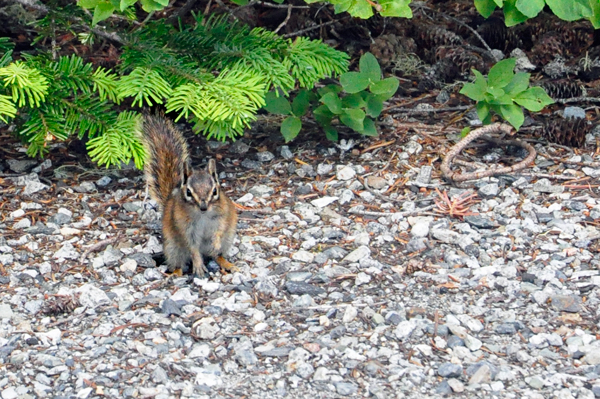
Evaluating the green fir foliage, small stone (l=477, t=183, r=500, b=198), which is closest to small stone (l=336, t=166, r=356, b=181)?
the green fir foliage

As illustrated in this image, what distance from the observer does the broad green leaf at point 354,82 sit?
4059 mm

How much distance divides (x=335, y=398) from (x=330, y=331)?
0.40 m

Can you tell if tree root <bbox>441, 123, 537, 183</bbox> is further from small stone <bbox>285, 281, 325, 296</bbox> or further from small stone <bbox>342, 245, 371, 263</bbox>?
small stone <bbox>285, 281, 325, 296</bbox>

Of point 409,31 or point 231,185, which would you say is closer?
point 231,185

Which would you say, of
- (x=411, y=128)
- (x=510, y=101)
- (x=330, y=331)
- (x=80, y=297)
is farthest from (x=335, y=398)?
(x=411, y=128)

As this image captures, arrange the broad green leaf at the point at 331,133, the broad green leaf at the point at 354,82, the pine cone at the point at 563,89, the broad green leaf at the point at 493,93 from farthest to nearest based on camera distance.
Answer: the pine cone at the point at 563,89 → the broad green leaf at the point at 331,133 → the broad green leaf at the point at 354,82 → the broad green leaf at the point at 493,93

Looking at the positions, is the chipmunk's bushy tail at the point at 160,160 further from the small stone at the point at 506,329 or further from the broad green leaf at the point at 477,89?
the small stone at the point at 506,329

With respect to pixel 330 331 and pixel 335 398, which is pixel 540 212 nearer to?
pixel 330 331

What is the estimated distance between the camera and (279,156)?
14.6ft

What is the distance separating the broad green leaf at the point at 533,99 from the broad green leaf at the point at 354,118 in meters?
0.72

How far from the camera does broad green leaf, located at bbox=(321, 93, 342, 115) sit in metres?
4.08

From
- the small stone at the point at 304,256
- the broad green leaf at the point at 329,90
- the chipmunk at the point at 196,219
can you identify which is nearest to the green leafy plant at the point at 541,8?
the broad green leaf at the point at 329,90

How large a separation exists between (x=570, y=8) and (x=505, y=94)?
54 cm

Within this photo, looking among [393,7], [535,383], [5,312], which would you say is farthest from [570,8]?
[5,312]
